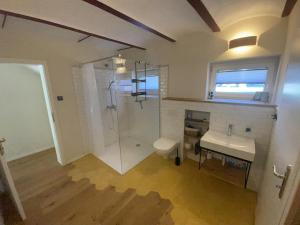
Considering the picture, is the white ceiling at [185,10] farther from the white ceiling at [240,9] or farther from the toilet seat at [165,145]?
the toilet seat at [165,145]

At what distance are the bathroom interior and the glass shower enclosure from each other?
0.03m

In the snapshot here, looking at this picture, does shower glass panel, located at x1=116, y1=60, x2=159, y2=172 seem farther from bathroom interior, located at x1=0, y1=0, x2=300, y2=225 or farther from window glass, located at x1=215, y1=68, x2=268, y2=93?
window glass, located at x1=215, y1=68, x2=268, y2=93

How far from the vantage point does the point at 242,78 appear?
2.03m

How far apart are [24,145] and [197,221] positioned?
3.61 meters

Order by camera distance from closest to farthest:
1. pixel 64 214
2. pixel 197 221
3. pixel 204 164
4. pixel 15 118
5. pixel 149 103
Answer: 1. pixel 197 221
2. pixel 64 214
3. pixel 204 164
4. pixel 15 118
5. pixel 149 103

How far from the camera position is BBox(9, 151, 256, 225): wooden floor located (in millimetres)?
1568

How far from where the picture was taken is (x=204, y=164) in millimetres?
2270

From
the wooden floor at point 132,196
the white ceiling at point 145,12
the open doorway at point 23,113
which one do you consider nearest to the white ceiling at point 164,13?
the white ceiling at point 145,12

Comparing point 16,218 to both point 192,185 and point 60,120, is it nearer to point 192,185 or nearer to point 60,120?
point 60,120

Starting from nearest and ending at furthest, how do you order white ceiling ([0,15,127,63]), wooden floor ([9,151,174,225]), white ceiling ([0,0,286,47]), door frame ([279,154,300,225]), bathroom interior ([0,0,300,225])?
1. door frame ([279,154,300,225])
2. white ceiling ([0,0,286,47])
3. bathroom interior ([0,0,300,225])
4. wooden floor ([9,151,174,225])
5. white ceiling ([0,15,127,63])

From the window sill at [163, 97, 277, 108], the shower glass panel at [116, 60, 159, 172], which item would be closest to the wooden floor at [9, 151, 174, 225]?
the shower glass panel at [116, 60, 159, 172]

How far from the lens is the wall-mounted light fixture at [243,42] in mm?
1656

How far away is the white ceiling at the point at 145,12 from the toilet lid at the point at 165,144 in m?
1.82

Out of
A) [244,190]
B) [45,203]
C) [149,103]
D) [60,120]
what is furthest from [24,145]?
[244,190]
